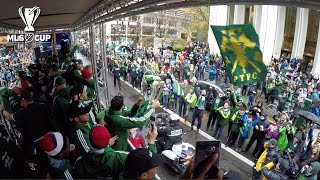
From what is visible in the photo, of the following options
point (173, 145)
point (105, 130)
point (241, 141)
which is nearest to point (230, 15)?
point (241, 141)

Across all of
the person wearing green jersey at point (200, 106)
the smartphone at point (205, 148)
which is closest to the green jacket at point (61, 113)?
the smartphone at point (205, 148)

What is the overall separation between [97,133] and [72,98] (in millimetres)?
2031

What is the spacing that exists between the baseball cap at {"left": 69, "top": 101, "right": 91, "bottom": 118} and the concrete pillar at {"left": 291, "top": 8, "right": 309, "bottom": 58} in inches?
1093

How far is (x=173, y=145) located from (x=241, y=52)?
5420 millimetres

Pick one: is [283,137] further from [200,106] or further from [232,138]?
[200,106]

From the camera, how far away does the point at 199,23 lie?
47875mm

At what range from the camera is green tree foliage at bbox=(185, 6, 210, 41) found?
46.1 meters

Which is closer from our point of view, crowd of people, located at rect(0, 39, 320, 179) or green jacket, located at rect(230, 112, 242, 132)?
crowd of people, located at rect(0, 39, 320, 179)

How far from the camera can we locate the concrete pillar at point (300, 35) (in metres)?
28.1

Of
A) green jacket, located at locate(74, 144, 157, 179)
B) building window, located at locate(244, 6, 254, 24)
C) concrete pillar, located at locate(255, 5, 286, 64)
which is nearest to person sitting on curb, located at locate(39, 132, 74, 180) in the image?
green jacket, located at locate(74, 144, 157, 179)

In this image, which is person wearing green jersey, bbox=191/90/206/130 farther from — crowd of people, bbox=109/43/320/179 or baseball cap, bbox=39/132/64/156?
baseball cap, bbox=39/132/64/156

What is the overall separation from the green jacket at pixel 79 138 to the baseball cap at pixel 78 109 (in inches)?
6.2

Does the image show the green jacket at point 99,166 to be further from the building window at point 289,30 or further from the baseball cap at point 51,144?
the building window at point 289,30

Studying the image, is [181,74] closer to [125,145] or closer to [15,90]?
[15,90]
